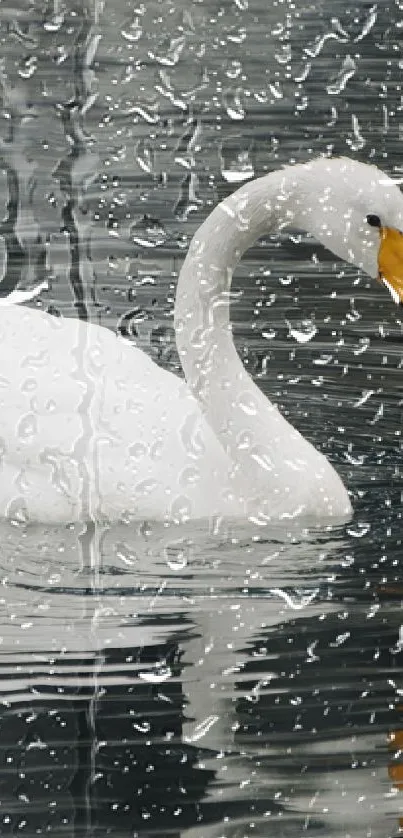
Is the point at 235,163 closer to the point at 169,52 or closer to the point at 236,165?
the point at 236,165

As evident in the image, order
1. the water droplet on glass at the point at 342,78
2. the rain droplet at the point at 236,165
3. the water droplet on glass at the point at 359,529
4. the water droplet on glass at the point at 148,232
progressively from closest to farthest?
the water droplet on glass at the point at 359,529, the water droplet on glass at the point at 148,232, the rain droplet at the point at 236,165, the water droplet on glass at the point at 342,78

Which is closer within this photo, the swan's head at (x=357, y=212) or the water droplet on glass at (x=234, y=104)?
the swan's head at (x=357, y=212)

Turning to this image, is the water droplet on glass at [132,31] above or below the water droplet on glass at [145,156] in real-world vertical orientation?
above

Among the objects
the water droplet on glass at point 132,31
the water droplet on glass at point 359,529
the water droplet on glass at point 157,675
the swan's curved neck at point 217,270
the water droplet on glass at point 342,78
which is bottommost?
the water droplet on glass at point 359,529

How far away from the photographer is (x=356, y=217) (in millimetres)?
3588

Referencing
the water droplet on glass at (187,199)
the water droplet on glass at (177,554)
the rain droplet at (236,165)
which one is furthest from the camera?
the rain droplet at (236,165)

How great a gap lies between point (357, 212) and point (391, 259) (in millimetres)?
114

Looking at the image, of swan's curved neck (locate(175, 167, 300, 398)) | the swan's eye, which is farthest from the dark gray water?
the swan's eye

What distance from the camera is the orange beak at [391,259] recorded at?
140 inches

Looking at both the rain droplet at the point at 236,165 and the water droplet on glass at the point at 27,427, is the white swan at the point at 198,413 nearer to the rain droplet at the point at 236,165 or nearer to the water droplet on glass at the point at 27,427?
the water droplet on glass at the point at 27,427

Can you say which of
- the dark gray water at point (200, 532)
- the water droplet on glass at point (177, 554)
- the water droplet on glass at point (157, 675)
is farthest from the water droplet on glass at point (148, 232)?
the water droplet on glass at point (157, 675)

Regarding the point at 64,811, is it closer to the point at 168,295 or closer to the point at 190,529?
the point at 190,529

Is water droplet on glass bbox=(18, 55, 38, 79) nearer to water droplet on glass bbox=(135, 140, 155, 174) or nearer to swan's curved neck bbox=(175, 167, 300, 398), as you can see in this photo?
water droplet on glass bbox=(135, 140, 155, 174)

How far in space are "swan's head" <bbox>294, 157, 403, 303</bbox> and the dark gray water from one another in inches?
18.7
